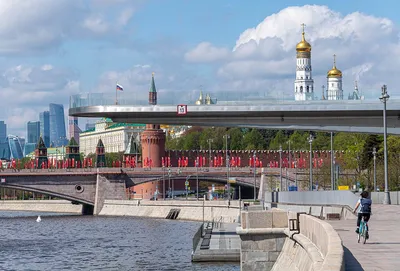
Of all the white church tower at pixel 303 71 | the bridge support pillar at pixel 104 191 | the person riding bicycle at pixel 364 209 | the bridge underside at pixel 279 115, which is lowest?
the bridge support pillar at pixel 104 191

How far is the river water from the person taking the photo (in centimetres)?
5280

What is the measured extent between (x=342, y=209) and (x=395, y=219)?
12.5ft

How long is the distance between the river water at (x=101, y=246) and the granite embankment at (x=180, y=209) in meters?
3.91

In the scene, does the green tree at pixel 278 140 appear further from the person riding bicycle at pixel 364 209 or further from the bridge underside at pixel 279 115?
the person riding bicycle at pixel 364 209

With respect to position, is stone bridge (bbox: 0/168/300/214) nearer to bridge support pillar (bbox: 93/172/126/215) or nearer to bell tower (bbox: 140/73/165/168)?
bridge support pillar (bbox: 93/172/126/215)

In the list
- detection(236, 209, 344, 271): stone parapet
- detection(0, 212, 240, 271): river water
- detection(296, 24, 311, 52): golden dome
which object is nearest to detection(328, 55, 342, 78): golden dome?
detection(296, 24, 311, 52): golden dome

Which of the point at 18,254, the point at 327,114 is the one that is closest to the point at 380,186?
the point at 18,254

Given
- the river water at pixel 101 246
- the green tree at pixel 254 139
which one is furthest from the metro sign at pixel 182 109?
the green tree at pixel 254 139

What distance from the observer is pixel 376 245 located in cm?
2259

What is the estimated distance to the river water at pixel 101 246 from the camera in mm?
52797

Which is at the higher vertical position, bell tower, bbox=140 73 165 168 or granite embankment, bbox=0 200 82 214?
bell tower, bbox=140 73 165 168

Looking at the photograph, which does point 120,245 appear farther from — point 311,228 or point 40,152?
point 40,152

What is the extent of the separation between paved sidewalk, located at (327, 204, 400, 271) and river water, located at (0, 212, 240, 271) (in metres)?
11.8

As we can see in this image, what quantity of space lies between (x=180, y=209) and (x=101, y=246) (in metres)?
43.4
